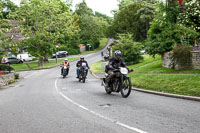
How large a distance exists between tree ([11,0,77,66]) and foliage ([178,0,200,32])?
89.2 feet

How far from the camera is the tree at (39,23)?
130ft

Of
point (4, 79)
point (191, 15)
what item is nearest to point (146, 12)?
point (191, 15)

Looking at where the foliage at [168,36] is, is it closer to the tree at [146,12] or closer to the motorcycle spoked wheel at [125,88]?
the motorcycle spoked wheel at [125,88]

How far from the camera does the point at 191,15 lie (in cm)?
1677

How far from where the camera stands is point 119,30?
67062 mm

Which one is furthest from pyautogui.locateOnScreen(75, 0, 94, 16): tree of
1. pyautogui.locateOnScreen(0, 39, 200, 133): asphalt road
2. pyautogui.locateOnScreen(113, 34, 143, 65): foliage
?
pyautogui.locateOnScreen(0, 39, 200, 133): asphalt road

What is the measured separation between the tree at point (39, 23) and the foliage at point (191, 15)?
1071 inches

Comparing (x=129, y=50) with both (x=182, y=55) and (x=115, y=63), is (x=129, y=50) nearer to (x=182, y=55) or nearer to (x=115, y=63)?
(x=182, y=55)

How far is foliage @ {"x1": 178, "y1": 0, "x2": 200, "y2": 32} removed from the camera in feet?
53.4

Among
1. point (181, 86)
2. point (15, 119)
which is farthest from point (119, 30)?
point (15, 119)

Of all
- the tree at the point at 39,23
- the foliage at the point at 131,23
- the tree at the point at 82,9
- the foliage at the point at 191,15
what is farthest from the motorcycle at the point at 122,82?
the tree at the point at 82,9

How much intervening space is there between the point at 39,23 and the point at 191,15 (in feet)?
96.8

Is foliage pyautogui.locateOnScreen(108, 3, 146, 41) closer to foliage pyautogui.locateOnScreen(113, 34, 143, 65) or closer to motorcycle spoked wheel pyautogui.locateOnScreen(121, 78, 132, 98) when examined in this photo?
foliage pyautogui.locateOnScreen(113, 34, 143, 65)

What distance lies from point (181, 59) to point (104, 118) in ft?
36.3
